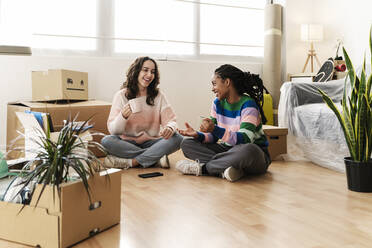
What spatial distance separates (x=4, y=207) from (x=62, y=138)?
1.10 feet

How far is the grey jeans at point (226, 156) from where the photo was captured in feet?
7.80

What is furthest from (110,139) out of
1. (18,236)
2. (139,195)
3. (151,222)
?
(18,236)

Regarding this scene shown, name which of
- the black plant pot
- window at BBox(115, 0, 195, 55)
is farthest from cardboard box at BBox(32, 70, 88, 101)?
the black plant pot

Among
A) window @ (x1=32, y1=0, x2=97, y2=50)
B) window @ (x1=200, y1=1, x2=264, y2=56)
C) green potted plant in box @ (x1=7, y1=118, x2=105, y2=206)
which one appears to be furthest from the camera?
window @ (x1=200, y1=1, x2=264, y2=56)

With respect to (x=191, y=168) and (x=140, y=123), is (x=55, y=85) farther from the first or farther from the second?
(x=191, y=168)

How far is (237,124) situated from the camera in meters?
2.51

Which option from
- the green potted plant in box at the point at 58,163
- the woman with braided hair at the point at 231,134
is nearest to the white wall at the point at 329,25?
the woman with braided hair at the point at 231,134

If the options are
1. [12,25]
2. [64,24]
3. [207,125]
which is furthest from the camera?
[64,24]

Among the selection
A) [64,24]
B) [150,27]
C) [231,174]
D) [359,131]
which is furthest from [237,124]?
[64,24]

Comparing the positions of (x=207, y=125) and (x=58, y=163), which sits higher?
(x=207, y=125)

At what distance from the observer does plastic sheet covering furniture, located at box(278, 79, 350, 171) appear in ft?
9.14

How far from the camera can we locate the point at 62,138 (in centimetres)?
131

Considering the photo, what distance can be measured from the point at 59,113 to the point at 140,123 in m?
0.66

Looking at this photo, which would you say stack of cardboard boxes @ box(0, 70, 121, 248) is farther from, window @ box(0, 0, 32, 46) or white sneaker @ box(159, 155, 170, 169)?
white sneaker @ box(159, 155, 170, 169)
